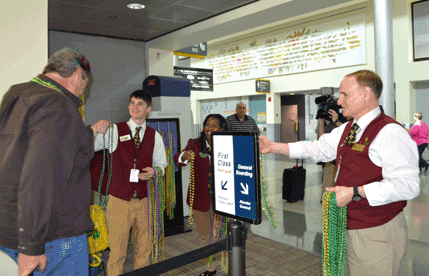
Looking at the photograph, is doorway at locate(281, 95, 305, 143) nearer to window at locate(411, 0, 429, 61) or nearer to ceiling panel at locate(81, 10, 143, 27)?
window at locate(411, 0, 429, 61)

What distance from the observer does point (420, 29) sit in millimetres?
9508

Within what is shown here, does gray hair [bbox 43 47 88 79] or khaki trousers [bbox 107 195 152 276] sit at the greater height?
gray hair [bbox 43 47 88 79]

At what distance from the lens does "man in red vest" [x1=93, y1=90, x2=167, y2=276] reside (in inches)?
104

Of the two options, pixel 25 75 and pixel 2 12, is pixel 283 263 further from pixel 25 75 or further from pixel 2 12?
pixel 2 12

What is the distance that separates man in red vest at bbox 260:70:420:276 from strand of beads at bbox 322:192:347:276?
36 millimetres

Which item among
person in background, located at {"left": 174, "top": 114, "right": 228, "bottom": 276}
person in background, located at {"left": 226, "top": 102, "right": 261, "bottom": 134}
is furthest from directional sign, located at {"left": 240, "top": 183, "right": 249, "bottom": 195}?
person in background, located at {"left": 226, "top": 102, "right": 261, "bottom": 134}

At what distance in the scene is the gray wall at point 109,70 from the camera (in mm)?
5094

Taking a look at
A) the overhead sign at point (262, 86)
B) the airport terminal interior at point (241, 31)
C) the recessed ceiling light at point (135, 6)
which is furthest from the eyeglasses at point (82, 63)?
the overhead sign at point (262, 86)

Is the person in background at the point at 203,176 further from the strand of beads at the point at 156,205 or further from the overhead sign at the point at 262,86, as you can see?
the overhead sign at the point at 262,86

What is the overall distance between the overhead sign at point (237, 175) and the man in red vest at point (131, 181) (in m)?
1.38

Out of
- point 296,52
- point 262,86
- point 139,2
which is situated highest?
point 296,52

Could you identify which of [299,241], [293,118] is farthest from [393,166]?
[293,118]

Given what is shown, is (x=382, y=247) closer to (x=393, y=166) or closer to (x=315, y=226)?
(x=393, y=166)

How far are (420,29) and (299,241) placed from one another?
8735 millimetres
